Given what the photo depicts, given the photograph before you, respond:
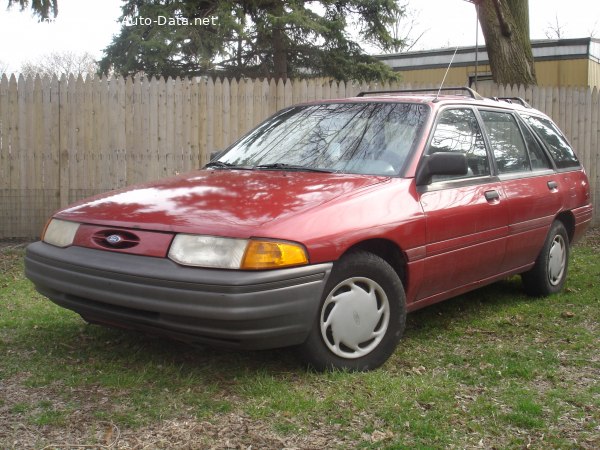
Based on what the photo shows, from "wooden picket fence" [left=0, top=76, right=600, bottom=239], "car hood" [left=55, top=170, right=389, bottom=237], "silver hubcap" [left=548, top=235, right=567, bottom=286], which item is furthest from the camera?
"wooden picket fence" [left=0, top=76, right=600, bottom=239]

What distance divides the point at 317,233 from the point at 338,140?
1220 mm

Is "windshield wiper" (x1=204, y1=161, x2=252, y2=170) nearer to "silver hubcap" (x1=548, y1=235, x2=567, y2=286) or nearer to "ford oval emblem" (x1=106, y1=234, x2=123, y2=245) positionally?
"ford oval emblem" (x1=106, y1=234, x2=123, y2=245)

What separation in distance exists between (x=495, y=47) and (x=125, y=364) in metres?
8.90

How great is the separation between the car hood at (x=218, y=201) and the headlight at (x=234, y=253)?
45mm

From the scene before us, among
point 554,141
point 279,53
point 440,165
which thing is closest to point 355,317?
point 440,165

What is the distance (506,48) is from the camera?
1070 centimetres

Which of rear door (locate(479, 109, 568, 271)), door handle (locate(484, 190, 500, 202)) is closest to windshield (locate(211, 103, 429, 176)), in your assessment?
door handle (locate(484, 190, 500, 202))

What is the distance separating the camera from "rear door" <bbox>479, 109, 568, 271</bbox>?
483 cm

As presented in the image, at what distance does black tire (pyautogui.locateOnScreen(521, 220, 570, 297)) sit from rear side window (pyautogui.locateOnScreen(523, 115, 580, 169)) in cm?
58

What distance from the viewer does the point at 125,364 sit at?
3.76 metres

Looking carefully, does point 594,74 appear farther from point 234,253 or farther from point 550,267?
point 234,253

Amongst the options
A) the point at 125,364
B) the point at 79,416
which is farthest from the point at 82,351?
the point at 79,416

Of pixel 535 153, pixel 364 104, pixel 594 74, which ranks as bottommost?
pixel 535 153

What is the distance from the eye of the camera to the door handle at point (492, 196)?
4.51 metres
